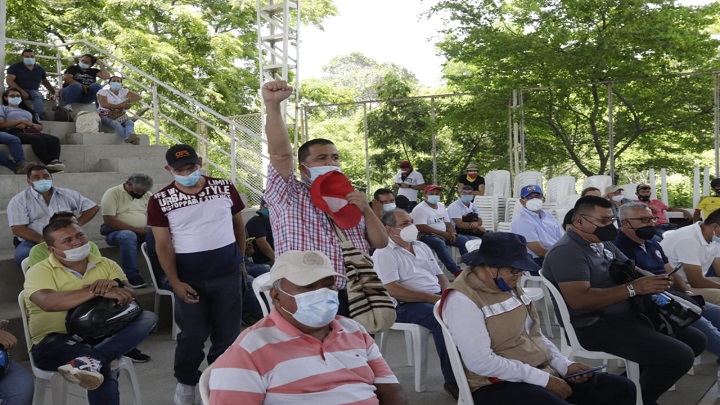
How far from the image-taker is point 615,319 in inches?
162

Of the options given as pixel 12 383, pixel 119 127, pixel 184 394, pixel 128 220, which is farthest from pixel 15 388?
pixel 119 127

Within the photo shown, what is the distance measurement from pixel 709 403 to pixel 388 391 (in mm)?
2835

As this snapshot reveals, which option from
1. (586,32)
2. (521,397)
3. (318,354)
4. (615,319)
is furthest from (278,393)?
(586,32)

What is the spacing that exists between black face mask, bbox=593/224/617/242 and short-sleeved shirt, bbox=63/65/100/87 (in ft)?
28.4

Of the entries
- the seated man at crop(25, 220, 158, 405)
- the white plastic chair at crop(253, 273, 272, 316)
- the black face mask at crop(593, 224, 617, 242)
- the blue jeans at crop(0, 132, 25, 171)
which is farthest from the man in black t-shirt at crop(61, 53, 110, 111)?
the black face mask at crop(593, 224, 617, 242)

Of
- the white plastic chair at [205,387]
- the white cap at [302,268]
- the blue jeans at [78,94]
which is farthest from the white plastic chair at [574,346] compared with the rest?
the blue jeans at [78,94]

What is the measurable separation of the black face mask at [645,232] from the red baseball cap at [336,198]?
267 cm

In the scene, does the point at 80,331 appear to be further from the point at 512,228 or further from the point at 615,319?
the point at 512,228

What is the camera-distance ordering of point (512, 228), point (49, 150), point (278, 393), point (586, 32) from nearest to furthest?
point (278, 393) < point (512, 228) < point (49, 150) < point (586, 32)

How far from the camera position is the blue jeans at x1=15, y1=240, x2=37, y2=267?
5.87m

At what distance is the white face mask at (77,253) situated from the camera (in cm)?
416

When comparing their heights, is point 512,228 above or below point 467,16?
below

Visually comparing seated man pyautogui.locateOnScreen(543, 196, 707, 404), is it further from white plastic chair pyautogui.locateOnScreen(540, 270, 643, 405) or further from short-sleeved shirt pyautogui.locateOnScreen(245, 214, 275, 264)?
short-sleeved shirt pyautogui.locateOnScreen(245, 214, 275, 264)

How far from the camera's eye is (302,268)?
2490 mm
